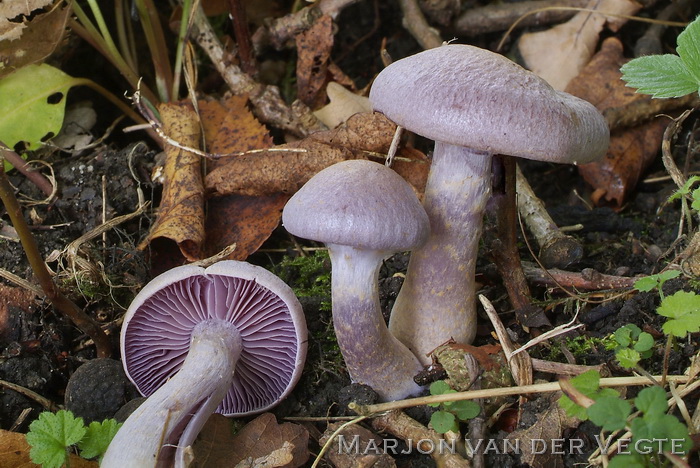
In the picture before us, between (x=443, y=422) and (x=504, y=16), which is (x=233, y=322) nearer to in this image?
(x=443, y=422)

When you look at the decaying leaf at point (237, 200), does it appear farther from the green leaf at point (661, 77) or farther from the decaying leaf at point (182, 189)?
the green leaf at point (661, 77)

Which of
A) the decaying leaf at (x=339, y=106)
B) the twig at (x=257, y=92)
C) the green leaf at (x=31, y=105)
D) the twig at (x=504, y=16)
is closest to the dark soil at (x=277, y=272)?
the green leaf at (x=31, y=105)

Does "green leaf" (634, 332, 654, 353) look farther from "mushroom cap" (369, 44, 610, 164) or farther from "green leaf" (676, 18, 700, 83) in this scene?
"green leaf" (676, 18, 700, 83)

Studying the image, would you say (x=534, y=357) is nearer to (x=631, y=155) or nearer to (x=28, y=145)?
(x=631, y=155)

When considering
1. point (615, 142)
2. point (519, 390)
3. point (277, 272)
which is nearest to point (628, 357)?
point (519, 390)

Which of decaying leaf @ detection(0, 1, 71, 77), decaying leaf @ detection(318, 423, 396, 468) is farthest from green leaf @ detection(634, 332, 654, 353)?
decaying leaf @ detection(0, 1, 71, 77)
